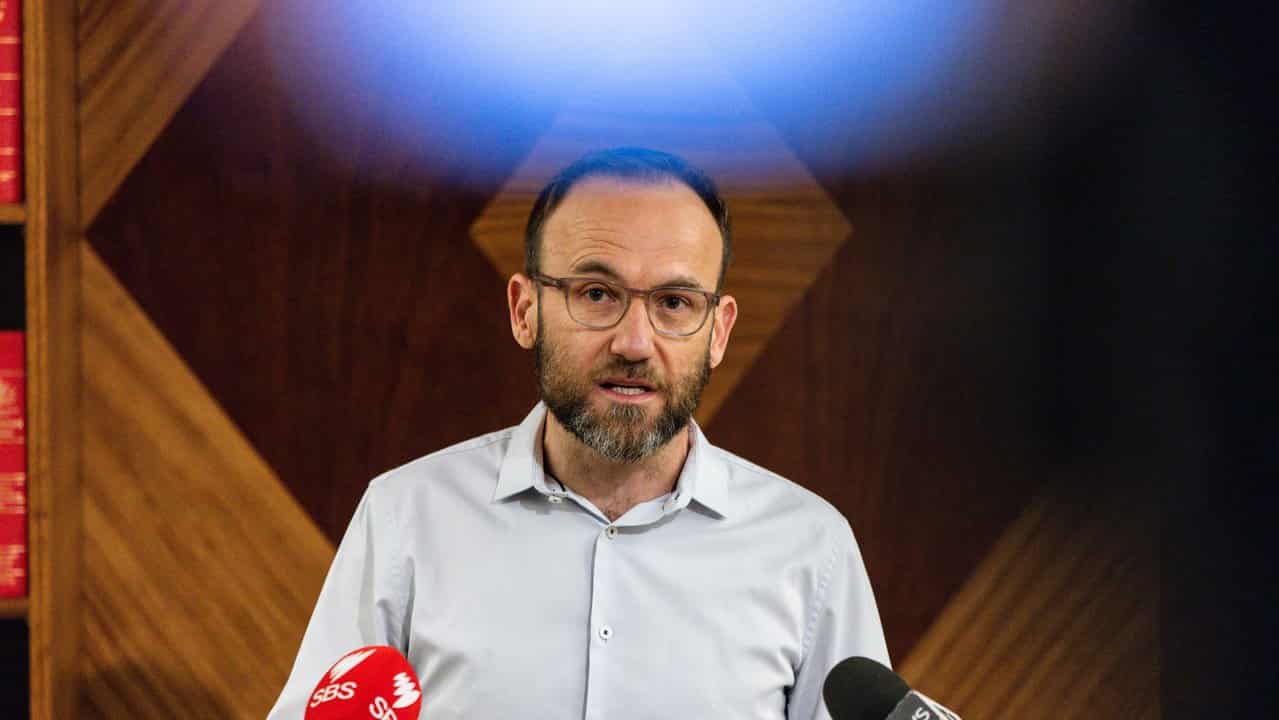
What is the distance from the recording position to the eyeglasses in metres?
1.46

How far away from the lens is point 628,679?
1.50 meters

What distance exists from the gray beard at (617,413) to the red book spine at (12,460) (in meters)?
0.84

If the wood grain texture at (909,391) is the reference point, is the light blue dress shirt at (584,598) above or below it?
below

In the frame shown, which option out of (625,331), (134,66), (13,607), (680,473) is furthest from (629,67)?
(13,607)

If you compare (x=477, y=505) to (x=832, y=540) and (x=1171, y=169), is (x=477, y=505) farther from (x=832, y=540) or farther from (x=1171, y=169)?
(x=1171, y=169)

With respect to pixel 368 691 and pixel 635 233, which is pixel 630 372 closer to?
pixel 635 233

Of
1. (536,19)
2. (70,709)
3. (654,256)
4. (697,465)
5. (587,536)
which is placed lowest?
(70,709)

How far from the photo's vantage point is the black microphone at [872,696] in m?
0.91

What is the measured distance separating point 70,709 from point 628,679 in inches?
37.4

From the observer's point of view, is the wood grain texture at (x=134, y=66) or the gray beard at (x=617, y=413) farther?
the wood grain texture at (x=134, y=66)

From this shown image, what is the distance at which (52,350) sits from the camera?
172 centimetres

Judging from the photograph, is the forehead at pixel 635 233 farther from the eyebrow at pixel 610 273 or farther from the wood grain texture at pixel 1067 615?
the wood grain texture at pixel 1067 615

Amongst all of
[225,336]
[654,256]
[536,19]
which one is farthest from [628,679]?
[536,19]

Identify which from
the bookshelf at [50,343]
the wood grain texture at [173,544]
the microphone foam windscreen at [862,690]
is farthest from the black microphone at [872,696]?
the bookshelf at [50,343]
